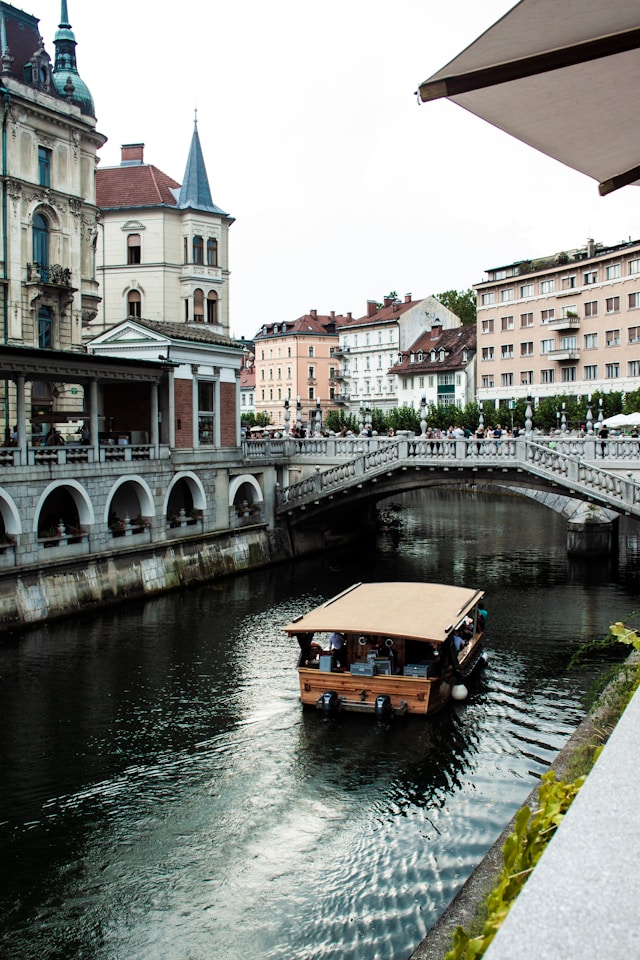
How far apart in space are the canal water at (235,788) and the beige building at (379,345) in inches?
3311

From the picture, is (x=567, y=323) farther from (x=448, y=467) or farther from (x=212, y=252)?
(x=448, y=467)

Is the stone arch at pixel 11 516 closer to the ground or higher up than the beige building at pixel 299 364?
closer to the ground

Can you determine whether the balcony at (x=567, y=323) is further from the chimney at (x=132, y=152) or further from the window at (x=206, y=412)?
the window at (x=206, y=412)

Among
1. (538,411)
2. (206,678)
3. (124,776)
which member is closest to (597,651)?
(206,678)

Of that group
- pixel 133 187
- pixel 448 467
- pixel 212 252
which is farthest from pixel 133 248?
pixel 448 467

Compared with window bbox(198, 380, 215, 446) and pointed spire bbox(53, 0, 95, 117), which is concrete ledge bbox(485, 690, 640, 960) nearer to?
window bbox(198, 380, 215, 446)

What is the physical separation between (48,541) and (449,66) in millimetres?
29956

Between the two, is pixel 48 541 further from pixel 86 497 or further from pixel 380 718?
pixel 380 718

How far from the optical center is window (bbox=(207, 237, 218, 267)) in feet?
196

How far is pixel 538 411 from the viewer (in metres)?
79.6

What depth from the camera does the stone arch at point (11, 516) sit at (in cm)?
3228

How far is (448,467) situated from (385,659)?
22.0 meters

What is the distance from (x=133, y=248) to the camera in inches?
2370

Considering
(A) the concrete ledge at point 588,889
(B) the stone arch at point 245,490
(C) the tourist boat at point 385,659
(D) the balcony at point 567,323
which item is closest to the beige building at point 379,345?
(D) the balcony at point 567,323
